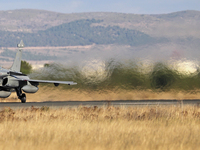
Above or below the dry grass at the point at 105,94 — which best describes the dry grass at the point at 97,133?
below

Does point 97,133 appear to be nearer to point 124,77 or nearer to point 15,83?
point 15,83

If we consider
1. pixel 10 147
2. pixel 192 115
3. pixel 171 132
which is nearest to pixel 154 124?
pixel 171 132

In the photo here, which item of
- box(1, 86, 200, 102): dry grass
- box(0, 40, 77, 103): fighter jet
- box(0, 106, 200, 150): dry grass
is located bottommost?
box(0, 106, 200, 150): dry grass

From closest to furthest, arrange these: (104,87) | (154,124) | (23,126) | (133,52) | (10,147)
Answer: (10,147) < (23,126) < (154,124) < (104,87) < (133,52)

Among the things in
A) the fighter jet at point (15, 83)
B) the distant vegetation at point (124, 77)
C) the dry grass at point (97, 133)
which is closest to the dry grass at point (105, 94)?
the distant vegetation at point (124, 77)

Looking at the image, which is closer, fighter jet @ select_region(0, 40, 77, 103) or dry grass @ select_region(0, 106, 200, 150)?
dry grass @ select_region(0, 106, 200, 150)

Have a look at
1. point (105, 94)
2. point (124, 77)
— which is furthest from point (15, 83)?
point (124, 77)

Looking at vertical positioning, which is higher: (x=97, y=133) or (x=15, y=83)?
(x=15, y=83)

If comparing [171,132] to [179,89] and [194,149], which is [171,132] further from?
[179,89]

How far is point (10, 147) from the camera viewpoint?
32.4ft

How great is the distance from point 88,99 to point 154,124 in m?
16.0

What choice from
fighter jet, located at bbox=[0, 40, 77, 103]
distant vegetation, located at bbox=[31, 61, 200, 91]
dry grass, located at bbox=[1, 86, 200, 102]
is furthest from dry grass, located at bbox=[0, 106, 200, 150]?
distant vegetation, located at bbox=[31, 61, 200, 91]

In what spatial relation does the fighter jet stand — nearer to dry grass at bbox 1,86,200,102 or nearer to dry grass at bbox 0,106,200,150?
dry grass at bbox 1,86,200,102

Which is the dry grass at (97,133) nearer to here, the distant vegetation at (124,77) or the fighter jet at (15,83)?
the fighter jet at (15,83)
